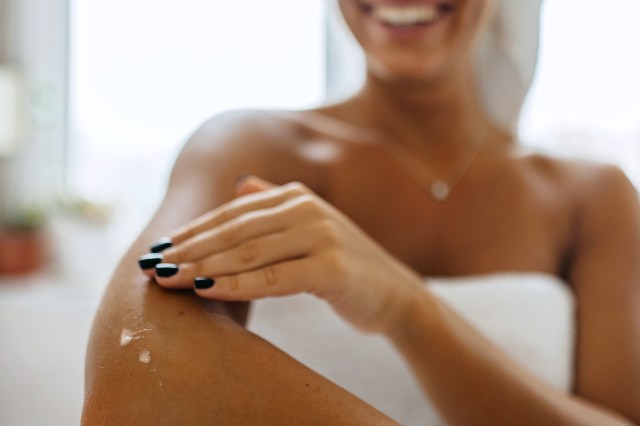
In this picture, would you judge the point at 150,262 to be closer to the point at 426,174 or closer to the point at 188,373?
the point at 188,373

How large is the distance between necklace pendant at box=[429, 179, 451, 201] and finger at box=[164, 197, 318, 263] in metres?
0.46

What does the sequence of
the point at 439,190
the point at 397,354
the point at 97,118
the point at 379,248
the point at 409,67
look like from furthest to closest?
1. the point at 97,118
2. the point at 439,190
3. the point at 409,67
4. the point at 397,354
5. the point at 379,248

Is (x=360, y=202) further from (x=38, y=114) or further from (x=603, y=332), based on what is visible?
(x=38, y=114)

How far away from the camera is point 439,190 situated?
96 cm

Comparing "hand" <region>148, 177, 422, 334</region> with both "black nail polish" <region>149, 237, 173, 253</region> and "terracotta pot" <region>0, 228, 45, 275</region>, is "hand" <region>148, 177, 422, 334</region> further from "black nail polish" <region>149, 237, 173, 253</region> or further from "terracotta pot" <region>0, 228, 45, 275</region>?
"terracotta pot" <region>0, 228, 45, 275</region>

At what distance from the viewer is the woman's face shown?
795 mm

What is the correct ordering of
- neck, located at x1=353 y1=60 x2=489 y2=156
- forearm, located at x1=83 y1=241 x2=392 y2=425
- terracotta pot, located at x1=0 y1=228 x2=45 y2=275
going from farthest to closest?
1. terracotta pot, located at x1=0 y1=228 x2=45 y2=275
2. neck, located at x1=353 y1=60 x2=489 y2=156
3. forearm, located at x1=83 y1=241 x2=392 y2=425

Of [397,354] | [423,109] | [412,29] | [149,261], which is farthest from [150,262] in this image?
[423,109]

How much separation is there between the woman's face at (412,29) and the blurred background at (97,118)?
91 cm

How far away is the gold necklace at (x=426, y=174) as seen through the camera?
3.13ft

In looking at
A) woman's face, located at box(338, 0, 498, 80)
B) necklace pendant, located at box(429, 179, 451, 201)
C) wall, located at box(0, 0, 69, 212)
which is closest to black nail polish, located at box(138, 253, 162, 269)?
woman's face, located at box(338, 0, 498, 80)

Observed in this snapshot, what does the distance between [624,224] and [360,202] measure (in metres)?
0.33

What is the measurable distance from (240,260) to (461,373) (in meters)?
0.24

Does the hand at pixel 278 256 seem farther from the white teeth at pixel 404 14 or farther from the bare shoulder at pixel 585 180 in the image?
the bare shoulder at pixel 585 180
